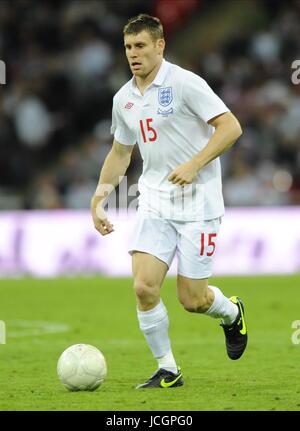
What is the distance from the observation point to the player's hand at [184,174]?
21.6 ft

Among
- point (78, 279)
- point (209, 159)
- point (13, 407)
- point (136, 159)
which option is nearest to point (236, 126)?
point (209, 159)

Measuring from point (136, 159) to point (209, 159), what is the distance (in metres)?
10.7

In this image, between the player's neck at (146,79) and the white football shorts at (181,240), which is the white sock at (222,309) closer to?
the white football shorts at (181,240)

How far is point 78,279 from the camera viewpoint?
15.3m

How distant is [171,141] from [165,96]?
291mm

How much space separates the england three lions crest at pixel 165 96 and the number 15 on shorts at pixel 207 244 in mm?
884

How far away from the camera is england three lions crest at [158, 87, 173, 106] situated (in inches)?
276

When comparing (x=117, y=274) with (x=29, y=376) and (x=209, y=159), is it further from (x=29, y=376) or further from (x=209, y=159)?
(x=209, y=159)

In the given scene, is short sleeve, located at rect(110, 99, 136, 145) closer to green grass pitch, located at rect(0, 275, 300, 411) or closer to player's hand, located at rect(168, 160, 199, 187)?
player's hand, located at rect(168, 160, 199, 187)

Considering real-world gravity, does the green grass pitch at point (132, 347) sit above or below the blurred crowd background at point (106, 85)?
below

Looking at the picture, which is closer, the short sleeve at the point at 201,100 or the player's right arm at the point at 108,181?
the short sleeve at the point at 201,100

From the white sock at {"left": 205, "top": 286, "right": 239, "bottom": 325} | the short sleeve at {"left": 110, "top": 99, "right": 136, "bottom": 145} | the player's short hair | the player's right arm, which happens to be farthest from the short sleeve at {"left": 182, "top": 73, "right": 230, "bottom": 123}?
the white sock at {"left": 205, "top": 286, "right": 239, "bottom": 325}

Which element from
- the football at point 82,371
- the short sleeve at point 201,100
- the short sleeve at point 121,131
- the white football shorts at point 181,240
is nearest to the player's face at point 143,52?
the short sleeve at point 201,100

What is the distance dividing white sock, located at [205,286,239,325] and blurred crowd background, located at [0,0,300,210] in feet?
27.0
